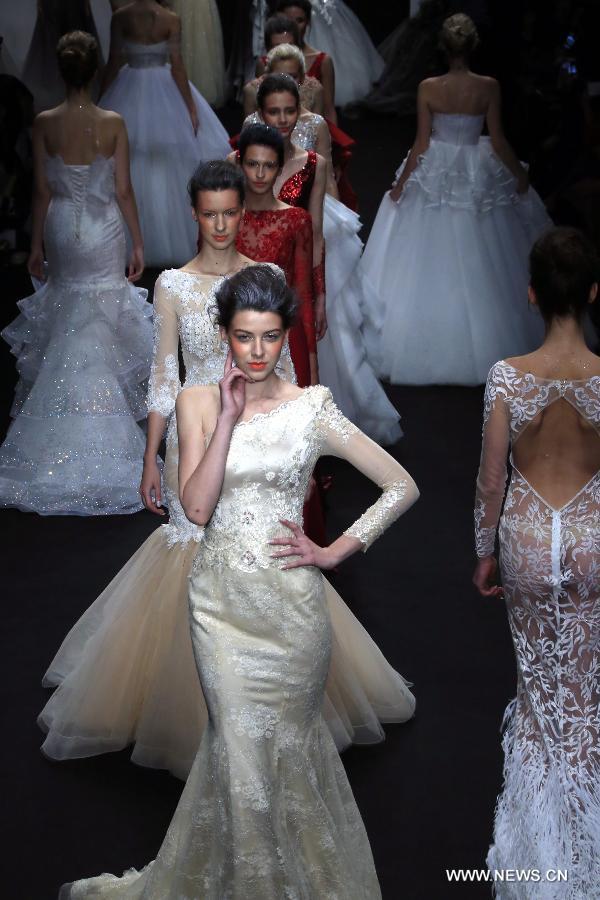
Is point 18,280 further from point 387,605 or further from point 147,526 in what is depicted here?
point 387,605

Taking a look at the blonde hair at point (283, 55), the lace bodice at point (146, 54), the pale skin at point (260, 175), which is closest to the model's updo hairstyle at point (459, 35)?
the blonde hair at point (283, 55)

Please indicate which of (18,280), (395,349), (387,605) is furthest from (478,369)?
(18,280)

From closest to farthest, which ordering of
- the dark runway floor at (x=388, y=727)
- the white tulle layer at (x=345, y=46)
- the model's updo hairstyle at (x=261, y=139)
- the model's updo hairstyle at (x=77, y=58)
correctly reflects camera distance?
the dark runway floor at (x=388, y=727)
the model's updo hairstyle at (x=261, y=139)
the model's updo hairstyle at (x=77, y=58)
the white tulle layer at (x=345, y=46)

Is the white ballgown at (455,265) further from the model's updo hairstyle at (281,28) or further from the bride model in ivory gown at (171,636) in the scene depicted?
the bride model in ivory gown at (171,636)

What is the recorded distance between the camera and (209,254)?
452cm

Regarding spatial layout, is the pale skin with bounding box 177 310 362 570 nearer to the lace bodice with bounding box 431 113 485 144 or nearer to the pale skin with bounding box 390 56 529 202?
the pale skin with bounding box 390 56 529 202

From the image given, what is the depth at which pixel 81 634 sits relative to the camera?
4.93 m

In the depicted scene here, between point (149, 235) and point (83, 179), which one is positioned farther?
point (149, 235)

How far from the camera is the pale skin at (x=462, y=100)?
8.05 meters

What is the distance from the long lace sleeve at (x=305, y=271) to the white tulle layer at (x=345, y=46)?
1023 centimetres

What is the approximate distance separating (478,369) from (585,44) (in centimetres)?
242

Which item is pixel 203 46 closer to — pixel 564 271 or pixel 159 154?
pixel 159 154

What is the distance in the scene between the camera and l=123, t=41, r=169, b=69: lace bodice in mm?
10383

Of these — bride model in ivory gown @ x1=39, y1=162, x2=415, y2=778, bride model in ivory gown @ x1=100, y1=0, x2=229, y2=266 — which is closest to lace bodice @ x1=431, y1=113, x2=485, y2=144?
bride model in ivory gown @ x1=100, y1=0, x2=229, y2=266
